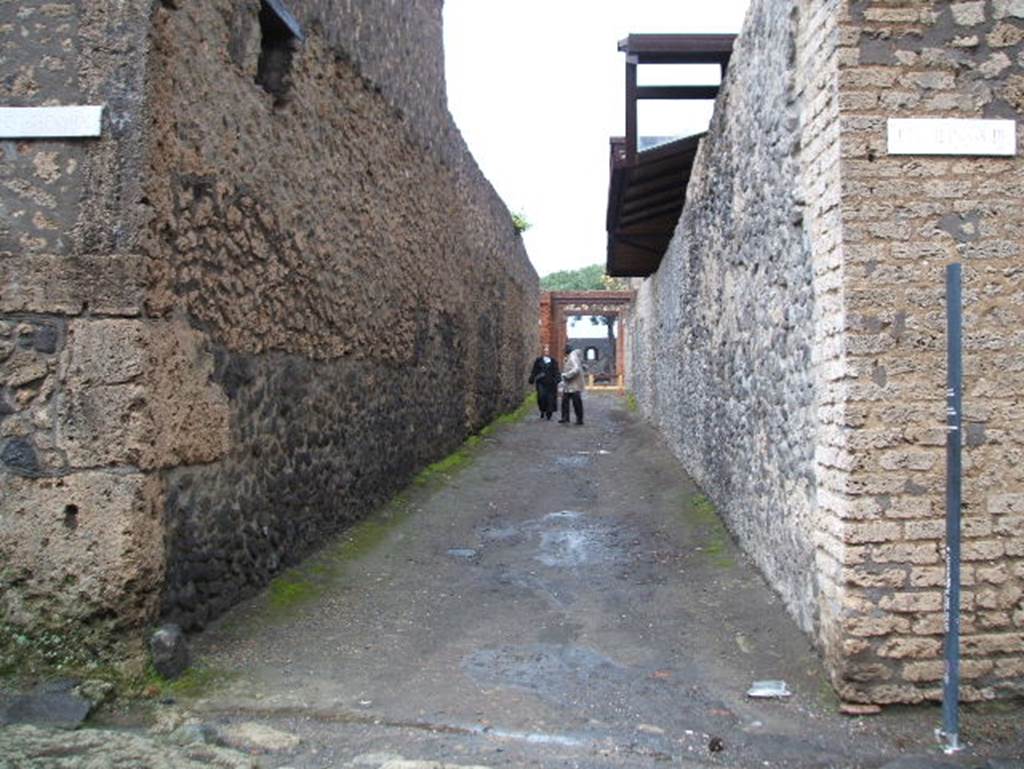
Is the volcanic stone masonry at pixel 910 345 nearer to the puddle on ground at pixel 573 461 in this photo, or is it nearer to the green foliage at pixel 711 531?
the green foliage at pixel 711 531

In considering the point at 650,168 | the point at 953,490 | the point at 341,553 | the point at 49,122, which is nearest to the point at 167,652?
the point at 341,553

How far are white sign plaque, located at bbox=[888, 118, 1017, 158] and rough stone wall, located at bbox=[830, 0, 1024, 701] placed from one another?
0.04 m

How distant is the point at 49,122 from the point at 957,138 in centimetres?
407

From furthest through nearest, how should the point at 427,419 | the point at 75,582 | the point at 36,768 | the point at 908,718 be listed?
the point at 427,419, the point at 75,582, the point at 908,718, the point at 36,768

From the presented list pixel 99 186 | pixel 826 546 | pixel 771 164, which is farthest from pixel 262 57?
pixel 826 546

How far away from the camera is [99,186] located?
12.9 ft

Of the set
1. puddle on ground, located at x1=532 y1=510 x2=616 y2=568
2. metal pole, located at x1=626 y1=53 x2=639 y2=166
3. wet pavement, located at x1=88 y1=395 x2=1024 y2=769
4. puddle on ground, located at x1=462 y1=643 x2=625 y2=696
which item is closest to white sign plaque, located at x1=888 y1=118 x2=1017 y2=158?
wet pavement, located at x1=88 y1=395 x2=1024 y2=769

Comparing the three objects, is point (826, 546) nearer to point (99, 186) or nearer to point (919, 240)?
point (919, 240)

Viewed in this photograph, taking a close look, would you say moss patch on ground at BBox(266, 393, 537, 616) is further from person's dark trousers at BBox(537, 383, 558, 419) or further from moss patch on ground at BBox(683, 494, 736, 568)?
person's dark trousers at BBox(537, 383, 558, 419)

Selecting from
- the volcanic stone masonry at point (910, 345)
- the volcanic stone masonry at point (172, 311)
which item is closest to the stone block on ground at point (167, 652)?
the volcanic stone masonry at point (172, 311)

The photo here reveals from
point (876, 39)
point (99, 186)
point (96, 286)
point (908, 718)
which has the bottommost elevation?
point (908, 718)

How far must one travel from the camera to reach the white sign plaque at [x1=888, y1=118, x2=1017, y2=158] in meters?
3.76

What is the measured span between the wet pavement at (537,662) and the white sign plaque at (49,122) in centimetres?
251

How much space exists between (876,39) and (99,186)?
11.6 ft
